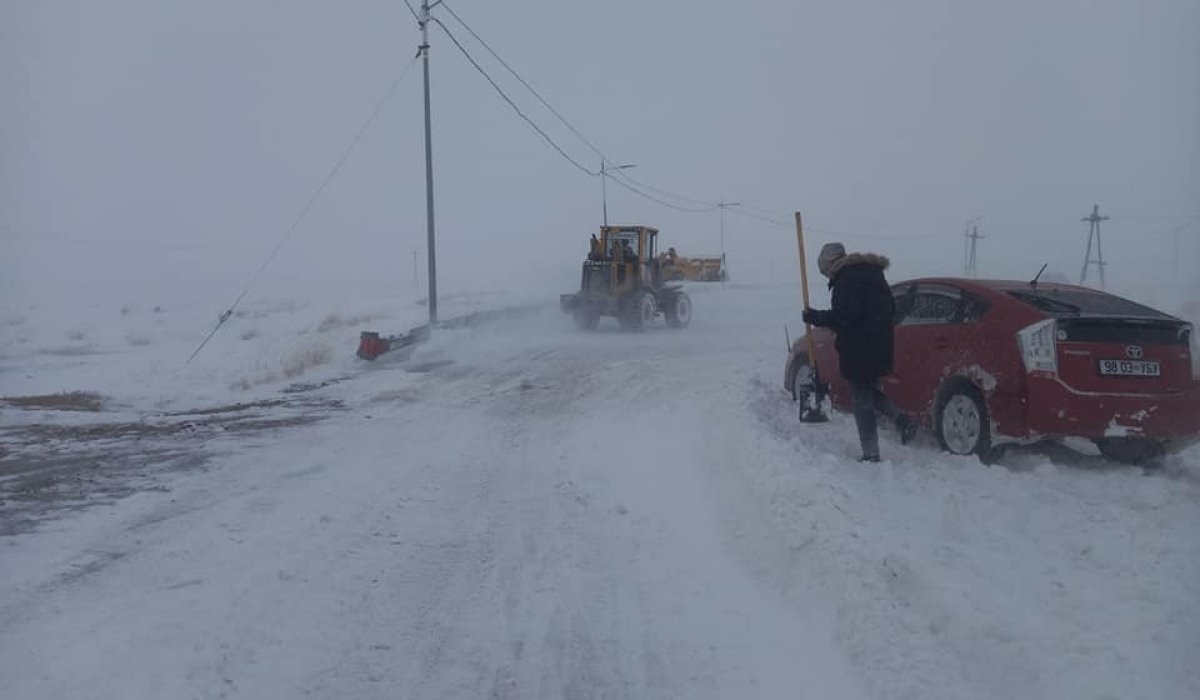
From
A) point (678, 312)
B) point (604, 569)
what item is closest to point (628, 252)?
point (678, 312)

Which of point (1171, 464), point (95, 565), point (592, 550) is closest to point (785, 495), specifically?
point (592, 550)

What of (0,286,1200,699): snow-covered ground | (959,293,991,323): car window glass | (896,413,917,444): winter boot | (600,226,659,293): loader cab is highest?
(600,226,659,293): loader cab

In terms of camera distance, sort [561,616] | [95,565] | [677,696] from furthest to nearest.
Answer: [95,565] < [561,616] < [677,696]

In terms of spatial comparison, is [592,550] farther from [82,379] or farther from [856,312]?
[82,379]

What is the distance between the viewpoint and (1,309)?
38.1 m

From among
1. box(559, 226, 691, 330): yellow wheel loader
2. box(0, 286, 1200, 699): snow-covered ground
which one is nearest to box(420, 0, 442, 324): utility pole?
box(559, 226, 691, 330): yellow wheel loader

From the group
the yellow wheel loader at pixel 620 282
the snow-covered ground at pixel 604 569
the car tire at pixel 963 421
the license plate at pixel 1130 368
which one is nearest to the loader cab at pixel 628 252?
the yellow wheel loader at pixel 620 282

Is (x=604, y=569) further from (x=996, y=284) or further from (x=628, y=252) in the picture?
(x=628, y=252)

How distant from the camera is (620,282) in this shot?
2330 centimetres

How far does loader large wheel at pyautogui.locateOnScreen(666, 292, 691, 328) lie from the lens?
25078mm

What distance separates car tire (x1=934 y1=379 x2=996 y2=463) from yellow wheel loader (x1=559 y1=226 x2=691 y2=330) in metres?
15.8

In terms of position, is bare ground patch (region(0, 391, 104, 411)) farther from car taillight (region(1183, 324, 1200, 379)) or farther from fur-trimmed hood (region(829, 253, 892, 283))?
car taillight (region(1183, 324, 1200, 379))

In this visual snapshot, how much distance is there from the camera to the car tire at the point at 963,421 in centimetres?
693

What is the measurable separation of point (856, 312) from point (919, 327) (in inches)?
52.5
